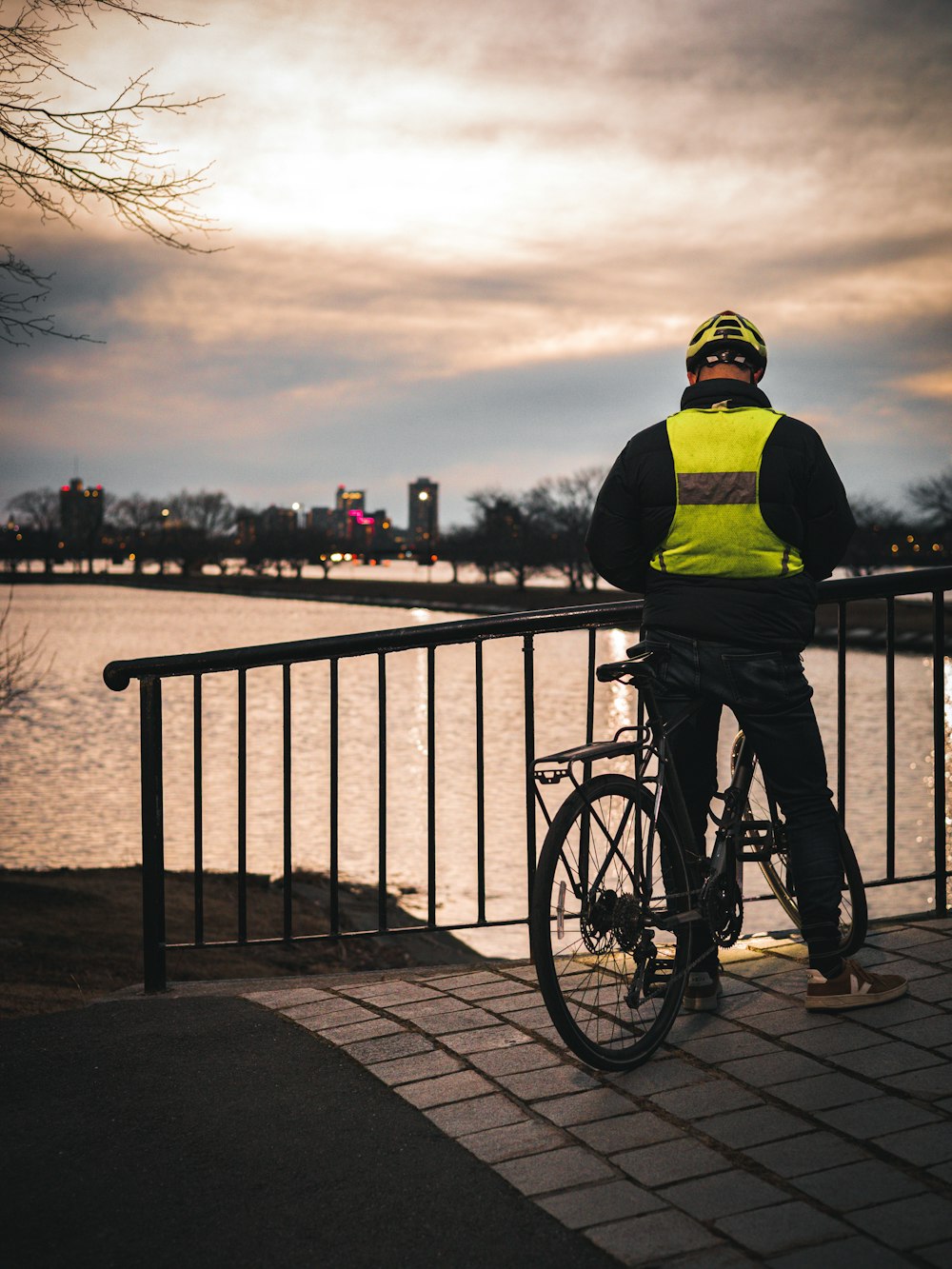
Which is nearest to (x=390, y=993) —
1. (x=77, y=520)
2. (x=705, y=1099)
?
(x=705, y=1099)

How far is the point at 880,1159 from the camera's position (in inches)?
113

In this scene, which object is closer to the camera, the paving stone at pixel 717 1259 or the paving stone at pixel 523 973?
the paving stone at pixel 717 1259

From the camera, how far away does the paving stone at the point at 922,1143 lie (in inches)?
113

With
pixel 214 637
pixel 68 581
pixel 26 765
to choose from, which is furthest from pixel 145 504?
pixel 26 765

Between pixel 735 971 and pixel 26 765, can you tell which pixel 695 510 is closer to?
pixel 735 971

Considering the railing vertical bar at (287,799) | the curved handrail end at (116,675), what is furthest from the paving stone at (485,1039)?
the curved handrail end at (116,675)

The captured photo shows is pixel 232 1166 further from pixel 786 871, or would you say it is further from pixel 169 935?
pixel 169 935

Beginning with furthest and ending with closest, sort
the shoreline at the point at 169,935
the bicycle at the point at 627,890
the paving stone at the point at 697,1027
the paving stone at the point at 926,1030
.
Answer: the shoreline at the point at 169,935, the paving stone at the point at 697,1027, the paving stone at the point at 926,1030, the bicycle at the point at 627,890

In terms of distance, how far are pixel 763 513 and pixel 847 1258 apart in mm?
1938

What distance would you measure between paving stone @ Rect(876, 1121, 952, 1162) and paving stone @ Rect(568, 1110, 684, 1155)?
0.50m

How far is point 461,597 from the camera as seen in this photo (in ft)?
322

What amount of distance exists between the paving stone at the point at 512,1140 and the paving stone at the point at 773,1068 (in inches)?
24.4

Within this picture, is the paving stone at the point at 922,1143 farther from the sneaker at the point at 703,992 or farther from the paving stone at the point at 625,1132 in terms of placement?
the sneaker at the point at 703,992

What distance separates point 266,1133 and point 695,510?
2.06m
